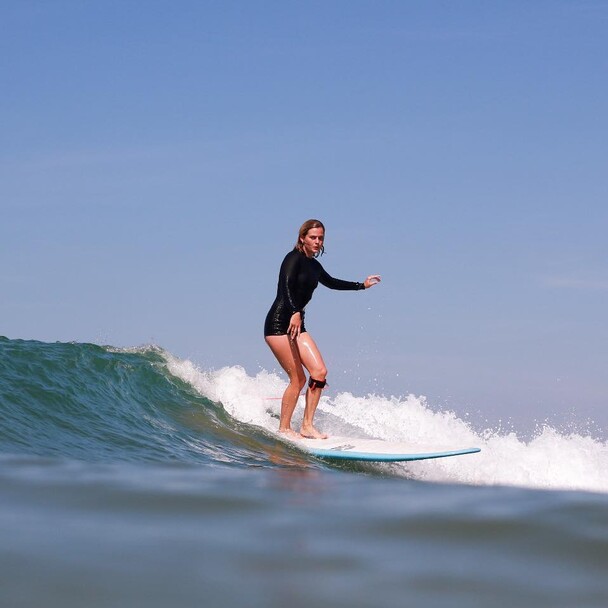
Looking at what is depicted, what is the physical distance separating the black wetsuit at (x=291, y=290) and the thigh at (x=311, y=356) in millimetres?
147

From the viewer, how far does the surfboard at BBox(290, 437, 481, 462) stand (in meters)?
8.01

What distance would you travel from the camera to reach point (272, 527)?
3732 mm

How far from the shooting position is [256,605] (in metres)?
2.62

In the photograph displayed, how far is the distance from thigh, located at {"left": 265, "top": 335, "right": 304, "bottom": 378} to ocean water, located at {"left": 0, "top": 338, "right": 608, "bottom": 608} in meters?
0.99

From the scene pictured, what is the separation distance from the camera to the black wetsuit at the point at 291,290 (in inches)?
357

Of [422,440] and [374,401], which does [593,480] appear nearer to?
[422,440]

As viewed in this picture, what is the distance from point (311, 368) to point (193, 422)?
1906 millimetres

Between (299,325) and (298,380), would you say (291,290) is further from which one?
(298,380)

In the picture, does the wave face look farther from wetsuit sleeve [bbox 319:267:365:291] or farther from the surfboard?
wetsuit sleeve [bbox 319:267:365:291]

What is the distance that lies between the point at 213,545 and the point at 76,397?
703cm

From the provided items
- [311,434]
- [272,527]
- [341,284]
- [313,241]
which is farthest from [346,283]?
[272,527]

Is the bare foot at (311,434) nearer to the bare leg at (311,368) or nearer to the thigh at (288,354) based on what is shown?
the bare leg at (311,368)

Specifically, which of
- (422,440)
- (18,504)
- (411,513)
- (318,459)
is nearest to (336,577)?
(411,513)

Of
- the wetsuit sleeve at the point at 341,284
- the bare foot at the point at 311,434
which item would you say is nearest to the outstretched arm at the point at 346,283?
the wetsuit sleeve at the point at 341,284
